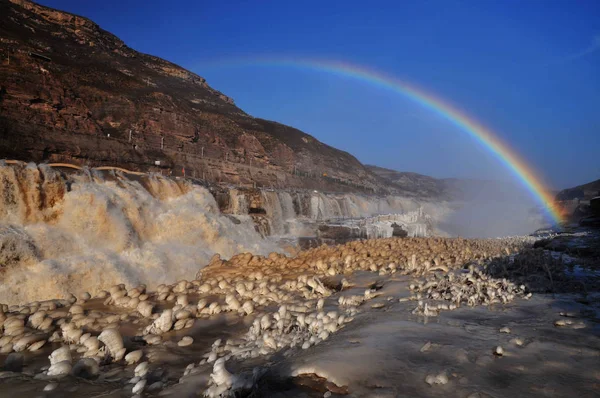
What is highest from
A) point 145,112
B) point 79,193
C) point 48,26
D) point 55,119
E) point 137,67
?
point 48,26

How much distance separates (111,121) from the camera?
36.2 m

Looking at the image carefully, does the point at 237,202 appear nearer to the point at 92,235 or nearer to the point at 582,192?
the point at 92,235

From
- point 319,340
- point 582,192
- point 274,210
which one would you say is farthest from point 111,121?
point 582,192

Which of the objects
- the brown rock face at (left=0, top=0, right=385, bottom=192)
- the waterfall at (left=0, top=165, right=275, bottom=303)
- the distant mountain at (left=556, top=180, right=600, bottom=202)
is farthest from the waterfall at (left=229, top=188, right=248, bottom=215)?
the distant mountain at (left=556, top=180, right=600, bottom=202)

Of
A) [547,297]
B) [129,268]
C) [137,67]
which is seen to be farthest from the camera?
[137,67]

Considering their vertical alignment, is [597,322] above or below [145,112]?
below

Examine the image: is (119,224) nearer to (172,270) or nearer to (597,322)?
(172,270)

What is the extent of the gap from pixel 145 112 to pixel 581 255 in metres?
39.2

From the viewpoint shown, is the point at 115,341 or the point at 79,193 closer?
the point at 115,341

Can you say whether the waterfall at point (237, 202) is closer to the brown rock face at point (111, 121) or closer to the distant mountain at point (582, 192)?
the brown rock face at point (111, 121)

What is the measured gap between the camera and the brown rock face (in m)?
25.4

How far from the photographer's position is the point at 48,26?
209 feet

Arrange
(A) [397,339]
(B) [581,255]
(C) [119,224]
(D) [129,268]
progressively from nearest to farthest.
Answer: (A) [397,339]
(B) [581,255]
(D) [129,268]
(C) [119,224]

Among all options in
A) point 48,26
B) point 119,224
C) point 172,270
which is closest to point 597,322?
point 172,270
